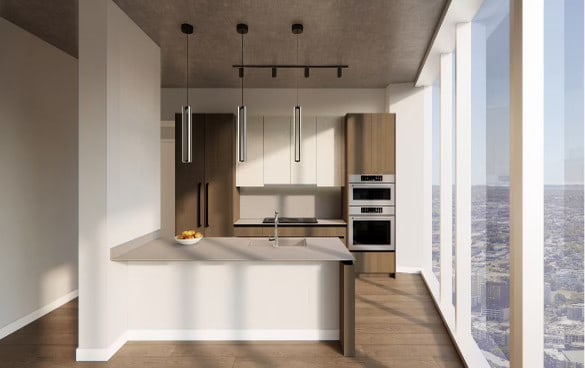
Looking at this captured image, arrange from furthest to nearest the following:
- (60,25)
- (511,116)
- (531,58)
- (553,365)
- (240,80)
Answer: (240,80), (60,25), (511,116), (531,58), (553,365)

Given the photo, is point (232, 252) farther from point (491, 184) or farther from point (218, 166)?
point (218, 166)

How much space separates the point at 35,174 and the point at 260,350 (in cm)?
275

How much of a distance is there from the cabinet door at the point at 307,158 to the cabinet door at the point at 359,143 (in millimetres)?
486

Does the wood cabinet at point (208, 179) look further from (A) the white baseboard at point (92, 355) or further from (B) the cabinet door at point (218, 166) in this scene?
(A) the white baseboard at point (92, 355)

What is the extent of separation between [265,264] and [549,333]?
2007 millimetres

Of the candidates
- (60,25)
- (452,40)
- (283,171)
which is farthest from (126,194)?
(452,40)

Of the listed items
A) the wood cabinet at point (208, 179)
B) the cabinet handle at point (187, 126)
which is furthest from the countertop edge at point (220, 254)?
the wood cabinet at point (208, 179)

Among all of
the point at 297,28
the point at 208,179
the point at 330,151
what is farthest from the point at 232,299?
the point at 330,151

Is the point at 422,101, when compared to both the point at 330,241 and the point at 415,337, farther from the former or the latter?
the point at 415,337

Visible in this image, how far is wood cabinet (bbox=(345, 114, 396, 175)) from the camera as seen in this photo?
5.09 metres

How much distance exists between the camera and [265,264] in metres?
3.11

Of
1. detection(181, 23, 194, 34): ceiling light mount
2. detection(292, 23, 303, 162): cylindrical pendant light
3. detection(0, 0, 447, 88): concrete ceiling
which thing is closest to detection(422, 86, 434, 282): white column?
detection(0, 0, 447, 88): concrete ceiling

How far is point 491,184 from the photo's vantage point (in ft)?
7.84

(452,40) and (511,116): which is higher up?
(452,40)
